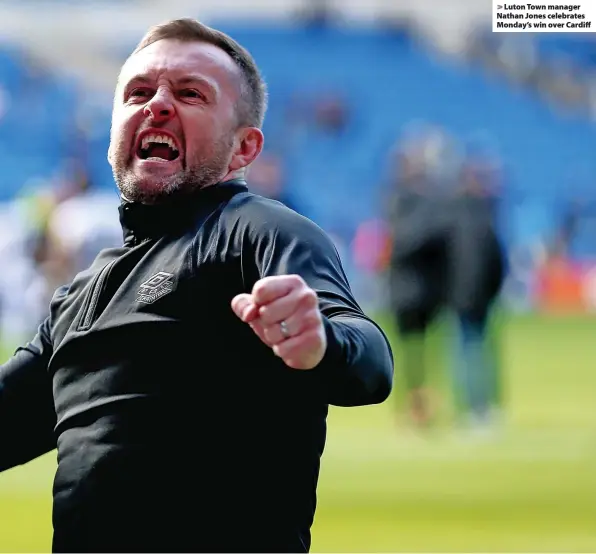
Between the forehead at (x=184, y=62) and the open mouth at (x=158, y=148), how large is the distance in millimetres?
155

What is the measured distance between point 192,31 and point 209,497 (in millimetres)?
1115

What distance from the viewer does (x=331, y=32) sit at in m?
39.2

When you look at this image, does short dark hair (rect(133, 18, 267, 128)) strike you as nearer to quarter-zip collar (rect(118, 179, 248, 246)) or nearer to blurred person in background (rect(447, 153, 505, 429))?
quarter-zip collar (rect(118, 179, 248, 246))

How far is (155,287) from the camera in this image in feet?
10.2

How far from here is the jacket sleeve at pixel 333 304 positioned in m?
2.81

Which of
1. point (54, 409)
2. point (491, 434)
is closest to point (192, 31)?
point (54, 409)

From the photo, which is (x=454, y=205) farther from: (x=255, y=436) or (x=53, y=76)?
(x=53, y=76)

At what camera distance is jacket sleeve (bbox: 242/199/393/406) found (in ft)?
9.21

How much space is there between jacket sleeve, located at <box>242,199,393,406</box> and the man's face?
0.31 m

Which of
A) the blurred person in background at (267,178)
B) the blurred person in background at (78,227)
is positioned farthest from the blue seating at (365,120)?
the blurred person in background at (267,178)

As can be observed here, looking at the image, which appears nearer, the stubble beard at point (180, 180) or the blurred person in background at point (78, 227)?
the stubble beard at point (180, 180)

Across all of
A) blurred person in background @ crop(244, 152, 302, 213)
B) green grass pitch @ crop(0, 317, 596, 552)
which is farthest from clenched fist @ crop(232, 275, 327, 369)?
blurred person in background @ crop(244, 152, 302, 213)
